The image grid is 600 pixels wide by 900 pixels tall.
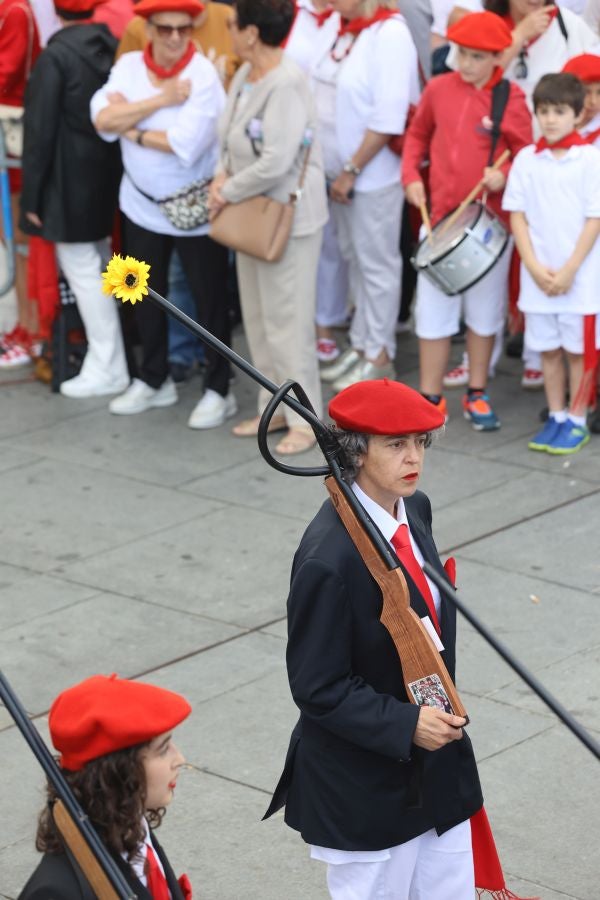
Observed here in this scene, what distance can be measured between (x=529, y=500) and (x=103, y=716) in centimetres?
463

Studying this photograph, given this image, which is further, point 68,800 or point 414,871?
point 414,871

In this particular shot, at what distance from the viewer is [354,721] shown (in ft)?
11.0

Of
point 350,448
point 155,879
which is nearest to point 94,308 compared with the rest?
point 350,448

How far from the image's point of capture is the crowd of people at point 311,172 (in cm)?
759

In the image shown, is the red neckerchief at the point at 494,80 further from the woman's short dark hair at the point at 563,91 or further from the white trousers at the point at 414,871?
the white trousers at the point at 414,871

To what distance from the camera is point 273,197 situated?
25.3 feet

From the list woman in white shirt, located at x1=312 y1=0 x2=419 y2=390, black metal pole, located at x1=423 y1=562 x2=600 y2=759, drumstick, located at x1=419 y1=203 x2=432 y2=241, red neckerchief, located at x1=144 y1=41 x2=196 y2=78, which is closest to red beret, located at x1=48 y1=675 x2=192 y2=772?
black metal pole, located at x1=423 y1=562 x2=600 y2=759

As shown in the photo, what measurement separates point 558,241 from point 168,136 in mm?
2098

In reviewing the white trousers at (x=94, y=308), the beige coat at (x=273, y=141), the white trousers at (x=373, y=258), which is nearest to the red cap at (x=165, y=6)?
the beige coat at (x=273, y=141)

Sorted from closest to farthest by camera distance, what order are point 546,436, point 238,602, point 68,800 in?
1. point 68,800
2. point 238,602
3. point 546,436

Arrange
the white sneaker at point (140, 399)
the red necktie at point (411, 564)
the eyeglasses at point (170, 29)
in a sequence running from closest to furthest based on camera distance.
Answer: the red necktie at point (411, 564), the eyeglasses at point (170, 29), the white sneaker at point (140, 399)

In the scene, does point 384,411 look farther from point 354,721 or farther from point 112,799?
point 112,799

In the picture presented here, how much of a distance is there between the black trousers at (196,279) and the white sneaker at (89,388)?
0.59m

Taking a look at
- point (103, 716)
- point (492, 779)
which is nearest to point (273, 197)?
point (492, 779)
